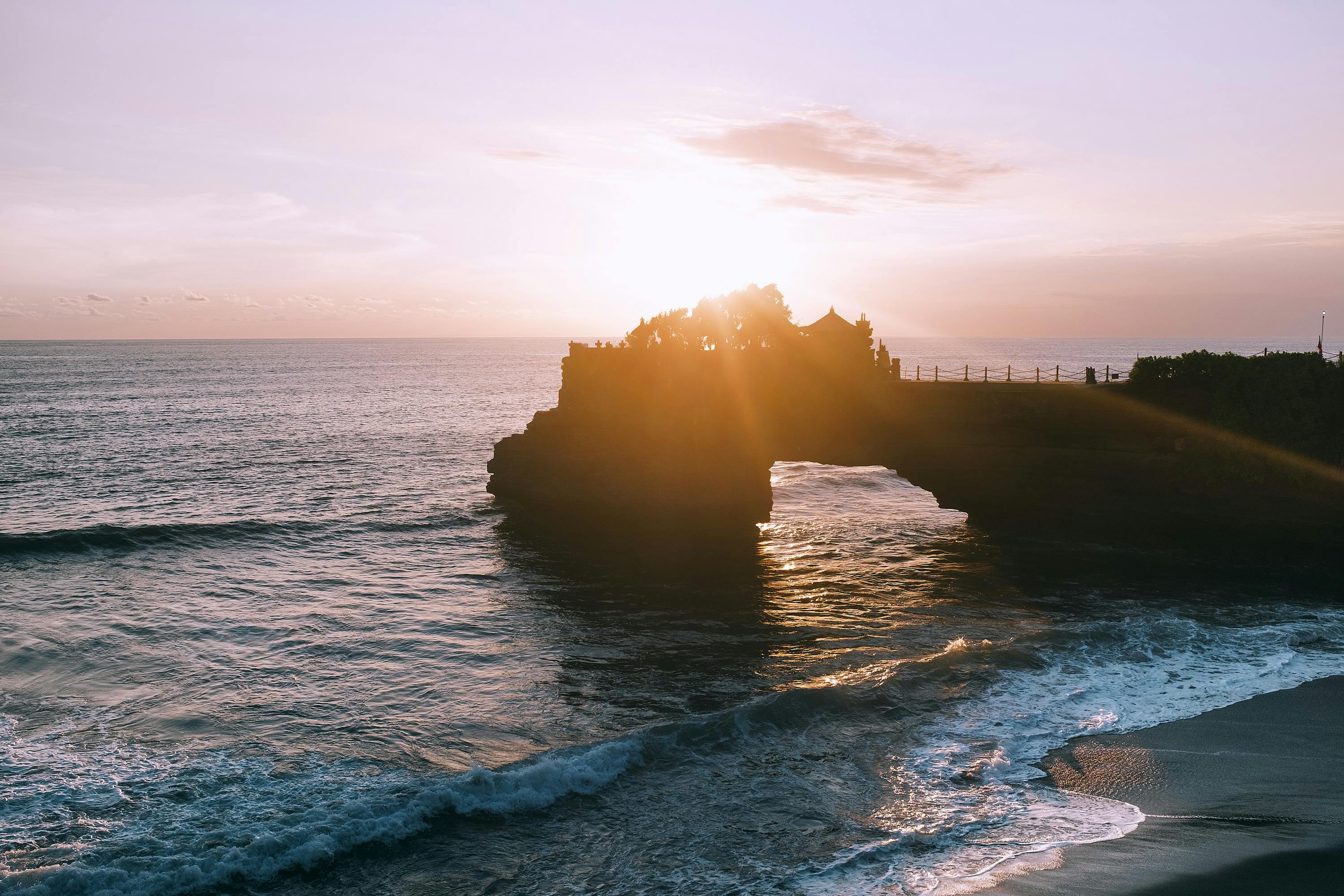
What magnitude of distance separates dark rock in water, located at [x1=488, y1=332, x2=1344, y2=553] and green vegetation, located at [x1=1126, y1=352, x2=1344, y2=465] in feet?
2.12

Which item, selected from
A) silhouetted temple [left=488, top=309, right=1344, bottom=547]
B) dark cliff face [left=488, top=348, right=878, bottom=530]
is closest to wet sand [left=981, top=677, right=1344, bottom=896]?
silhouetted temple [left=488, top=309, right=1344, bottom=547]

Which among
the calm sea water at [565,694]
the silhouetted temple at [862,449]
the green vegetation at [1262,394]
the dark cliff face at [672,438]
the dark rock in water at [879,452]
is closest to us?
the calm sea water at [565,694]

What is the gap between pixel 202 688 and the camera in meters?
20.8

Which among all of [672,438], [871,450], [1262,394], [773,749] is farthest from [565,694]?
[1262,394]

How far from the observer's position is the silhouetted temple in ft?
129

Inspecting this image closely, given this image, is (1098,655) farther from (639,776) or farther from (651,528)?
(651,528)

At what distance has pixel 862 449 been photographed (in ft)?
151

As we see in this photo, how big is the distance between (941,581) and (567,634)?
585 inches

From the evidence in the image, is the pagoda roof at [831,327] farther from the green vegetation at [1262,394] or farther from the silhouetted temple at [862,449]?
the green vegetation at [1262,394]

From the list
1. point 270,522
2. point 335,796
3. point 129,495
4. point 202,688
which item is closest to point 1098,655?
point 335,796

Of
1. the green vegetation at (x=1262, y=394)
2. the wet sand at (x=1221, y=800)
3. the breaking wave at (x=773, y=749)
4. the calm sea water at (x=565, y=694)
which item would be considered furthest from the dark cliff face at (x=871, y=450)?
the wet sand at (x=1221, y=800)

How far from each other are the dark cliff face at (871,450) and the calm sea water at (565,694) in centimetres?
420

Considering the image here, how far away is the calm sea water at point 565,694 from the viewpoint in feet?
44.8

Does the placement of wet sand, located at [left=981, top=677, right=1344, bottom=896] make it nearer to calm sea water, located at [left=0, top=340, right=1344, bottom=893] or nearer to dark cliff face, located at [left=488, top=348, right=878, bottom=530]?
calm sea water, located at [left=0, top=340, right=1344, bottom=893]
